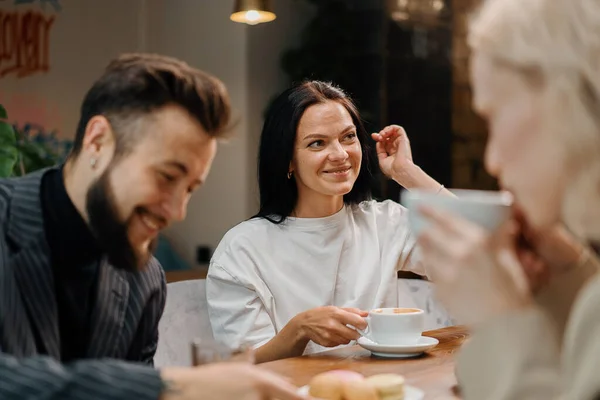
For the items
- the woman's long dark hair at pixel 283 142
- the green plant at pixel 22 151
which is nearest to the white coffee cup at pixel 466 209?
the woman's long dark hair at pixel 283 142

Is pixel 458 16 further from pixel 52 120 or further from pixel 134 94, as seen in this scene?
pixel 134 94

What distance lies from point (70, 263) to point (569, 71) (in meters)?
0.84

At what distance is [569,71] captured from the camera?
0.82 metres

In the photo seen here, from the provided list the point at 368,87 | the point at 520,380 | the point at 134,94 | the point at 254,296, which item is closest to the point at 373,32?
the point at 368,87

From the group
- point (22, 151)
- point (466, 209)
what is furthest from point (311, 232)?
point (22, 151)

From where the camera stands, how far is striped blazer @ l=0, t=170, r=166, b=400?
0.97m

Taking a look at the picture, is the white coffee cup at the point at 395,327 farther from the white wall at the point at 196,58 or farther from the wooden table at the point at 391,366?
the white wall at the point at 196,58

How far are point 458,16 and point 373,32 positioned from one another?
26.2 inches

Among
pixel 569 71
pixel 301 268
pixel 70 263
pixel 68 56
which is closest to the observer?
pixel 569 71

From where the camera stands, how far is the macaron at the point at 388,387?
1.23 metres

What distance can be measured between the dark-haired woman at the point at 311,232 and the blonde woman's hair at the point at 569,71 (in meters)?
1.32

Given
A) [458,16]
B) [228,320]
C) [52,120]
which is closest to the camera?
[228,320]

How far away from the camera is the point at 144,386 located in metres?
0.97

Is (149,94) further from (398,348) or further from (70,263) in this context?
(398,348)
